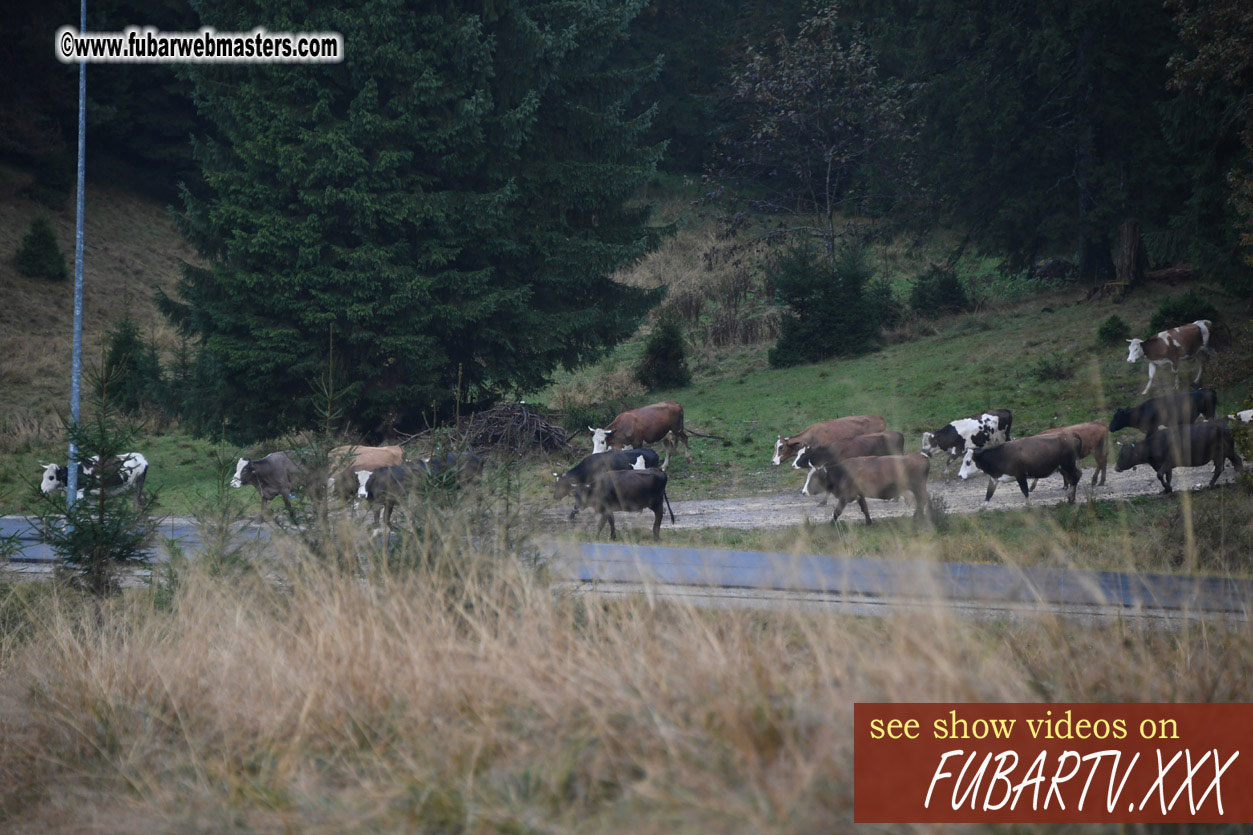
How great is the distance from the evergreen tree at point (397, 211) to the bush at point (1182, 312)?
12.6m

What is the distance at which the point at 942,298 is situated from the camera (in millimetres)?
33219

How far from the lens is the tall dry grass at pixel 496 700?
14.5ft

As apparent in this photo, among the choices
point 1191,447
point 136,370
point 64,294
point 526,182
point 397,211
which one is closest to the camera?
point 1191,447

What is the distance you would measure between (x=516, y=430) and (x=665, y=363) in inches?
373

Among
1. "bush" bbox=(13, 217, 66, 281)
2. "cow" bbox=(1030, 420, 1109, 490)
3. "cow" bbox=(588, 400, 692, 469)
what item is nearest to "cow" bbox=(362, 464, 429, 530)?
"cow" bbox=(588, 400, 692, 469)

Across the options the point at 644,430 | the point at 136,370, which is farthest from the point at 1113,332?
the point at 136,370

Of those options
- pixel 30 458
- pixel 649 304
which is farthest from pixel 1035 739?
pixel 30 458

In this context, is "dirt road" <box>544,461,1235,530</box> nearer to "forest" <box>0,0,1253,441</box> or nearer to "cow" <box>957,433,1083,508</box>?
"cow" <box>957,433,1083,508</box>

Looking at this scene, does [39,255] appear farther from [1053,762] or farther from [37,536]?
[1053,762]

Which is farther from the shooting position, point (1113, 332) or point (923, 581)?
point (1113, 332)

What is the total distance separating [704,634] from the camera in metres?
5.57

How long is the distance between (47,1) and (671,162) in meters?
29.9

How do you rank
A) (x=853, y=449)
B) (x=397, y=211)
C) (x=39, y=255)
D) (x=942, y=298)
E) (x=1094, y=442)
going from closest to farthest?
1. (x=1094, y=442)
2. (x=853, y=449)
3. (x=397, y=211)
4. (x=942, y=298)
5. (x=39, y=255)

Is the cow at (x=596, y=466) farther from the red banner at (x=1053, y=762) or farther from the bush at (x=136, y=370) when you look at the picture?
the bush at (x=136, y=370)
